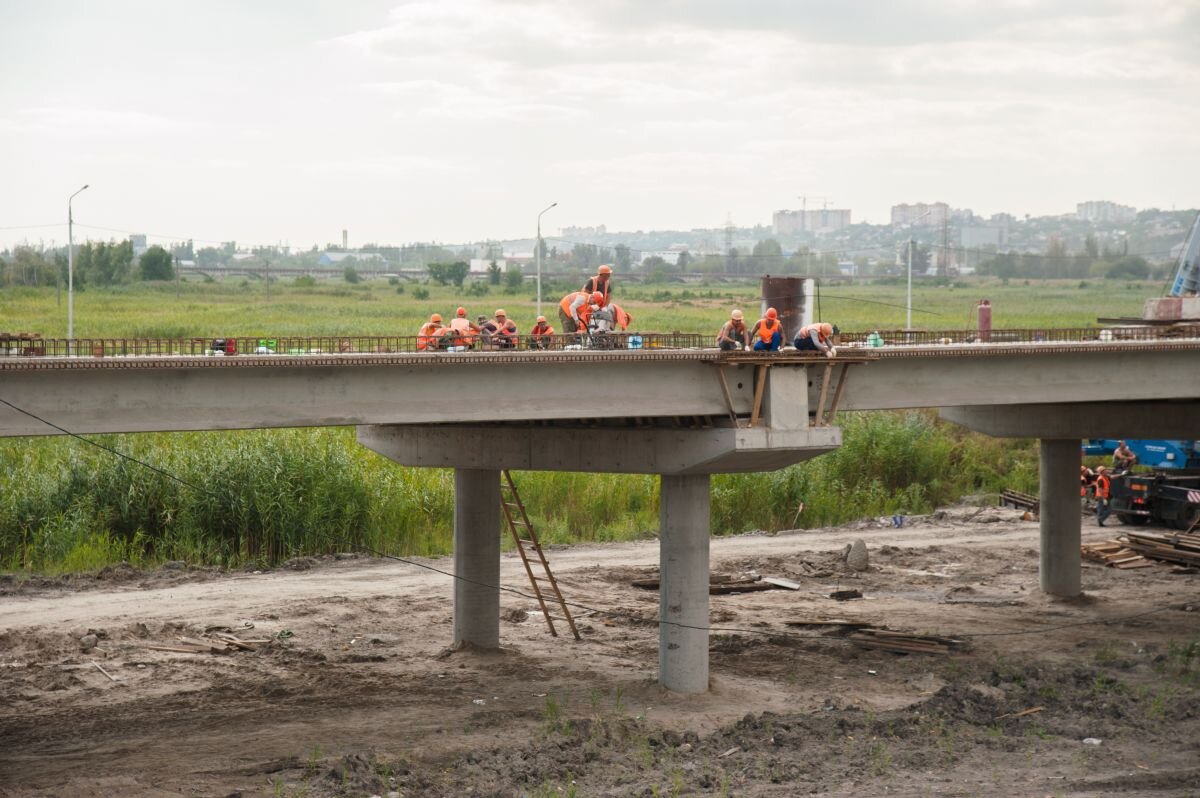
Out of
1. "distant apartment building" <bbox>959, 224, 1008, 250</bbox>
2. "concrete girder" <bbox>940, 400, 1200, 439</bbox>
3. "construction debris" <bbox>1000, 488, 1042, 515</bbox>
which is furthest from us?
"distant apartment building" <bbox>959, 224, 1008, 250</bbox>

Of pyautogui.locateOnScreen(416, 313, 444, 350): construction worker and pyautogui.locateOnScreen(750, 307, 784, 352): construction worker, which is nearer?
pyautogui.locateOnScreen(416, 313, 444, 350): construction worker

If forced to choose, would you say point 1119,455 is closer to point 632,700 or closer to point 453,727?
point 632,700

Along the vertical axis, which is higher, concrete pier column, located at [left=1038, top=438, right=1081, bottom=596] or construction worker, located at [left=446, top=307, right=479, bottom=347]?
construction worker, located at [left=446, top=307, right=479, bottom=347]

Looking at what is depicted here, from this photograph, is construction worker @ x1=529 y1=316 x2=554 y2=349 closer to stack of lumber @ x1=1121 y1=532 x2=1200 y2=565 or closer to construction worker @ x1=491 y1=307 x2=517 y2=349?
construction worker @ x1=491 y1=307 x2=517 y2=349

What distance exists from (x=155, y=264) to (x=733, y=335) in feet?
148

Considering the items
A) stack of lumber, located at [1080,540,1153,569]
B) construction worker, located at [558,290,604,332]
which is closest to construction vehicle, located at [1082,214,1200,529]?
stack of lumber, located at [1080,540,1153,569]

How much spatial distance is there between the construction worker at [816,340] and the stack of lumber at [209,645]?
12.5m

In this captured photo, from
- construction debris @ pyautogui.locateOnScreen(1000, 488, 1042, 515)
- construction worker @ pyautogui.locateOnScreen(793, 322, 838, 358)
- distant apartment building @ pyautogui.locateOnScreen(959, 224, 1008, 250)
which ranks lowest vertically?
construction debris @ pyautogui.locateOnScreen(1000, 488, 1042, 515)

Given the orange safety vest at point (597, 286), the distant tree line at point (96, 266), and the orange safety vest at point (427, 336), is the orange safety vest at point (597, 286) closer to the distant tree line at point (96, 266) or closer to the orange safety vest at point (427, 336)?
the orange safety vest at point (427, 336)

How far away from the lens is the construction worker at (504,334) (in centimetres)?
2219

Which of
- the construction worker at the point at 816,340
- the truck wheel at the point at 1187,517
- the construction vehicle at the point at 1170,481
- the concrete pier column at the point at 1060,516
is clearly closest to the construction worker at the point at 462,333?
the construction worker at the point at 816,340

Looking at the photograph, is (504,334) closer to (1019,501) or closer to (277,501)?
(277,501)

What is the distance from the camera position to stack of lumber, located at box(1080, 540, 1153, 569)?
38844 millimetres

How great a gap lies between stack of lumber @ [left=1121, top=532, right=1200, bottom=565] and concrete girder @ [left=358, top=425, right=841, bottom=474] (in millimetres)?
17512
